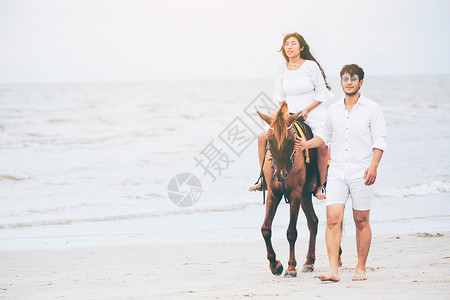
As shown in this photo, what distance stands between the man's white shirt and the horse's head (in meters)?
0.54

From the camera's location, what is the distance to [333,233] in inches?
222

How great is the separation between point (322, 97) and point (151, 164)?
483 inches

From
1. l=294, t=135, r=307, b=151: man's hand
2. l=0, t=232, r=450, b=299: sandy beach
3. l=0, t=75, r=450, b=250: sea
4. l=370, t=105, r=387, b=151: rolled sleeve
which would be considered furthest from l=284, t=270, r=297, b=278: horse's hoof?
l=0, t=75, r=450, b=250: sea

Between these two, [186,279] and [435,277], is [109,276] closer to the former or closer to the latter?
[186,279]

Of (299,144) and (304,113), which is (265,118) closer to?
(299,144)

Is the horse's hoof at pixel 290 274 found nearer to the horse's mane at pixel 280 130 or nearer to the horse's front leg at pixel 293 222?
the horse's front leg at pixel 293 222

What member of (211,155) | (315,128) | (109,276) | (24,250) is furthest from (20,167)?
(315,128)

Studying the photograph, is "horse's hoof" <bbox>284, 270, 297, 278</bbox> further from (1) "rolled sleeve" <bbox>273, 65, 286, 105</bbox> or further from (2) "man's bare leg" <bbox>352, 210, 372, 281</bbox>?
(1) "rolled sleeve" <bbox>273, 65, 286, 105</bbox>

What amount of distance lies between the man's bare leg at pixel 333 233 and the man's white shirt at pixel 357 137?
0.31 m

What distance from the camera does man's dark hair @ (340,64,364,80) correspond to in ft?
18.2

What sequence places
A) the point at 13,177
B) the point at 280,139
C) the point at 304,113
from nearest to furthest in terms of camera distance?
the point at 280,139, the point at 304,113, the point at 13,177

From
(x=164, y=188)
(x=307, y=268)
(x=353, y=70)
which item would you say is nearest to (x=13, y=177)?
(x=164, y=188)

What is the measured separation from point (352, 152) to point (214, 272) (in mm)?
2331

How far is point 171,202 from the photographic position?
41.3ft
